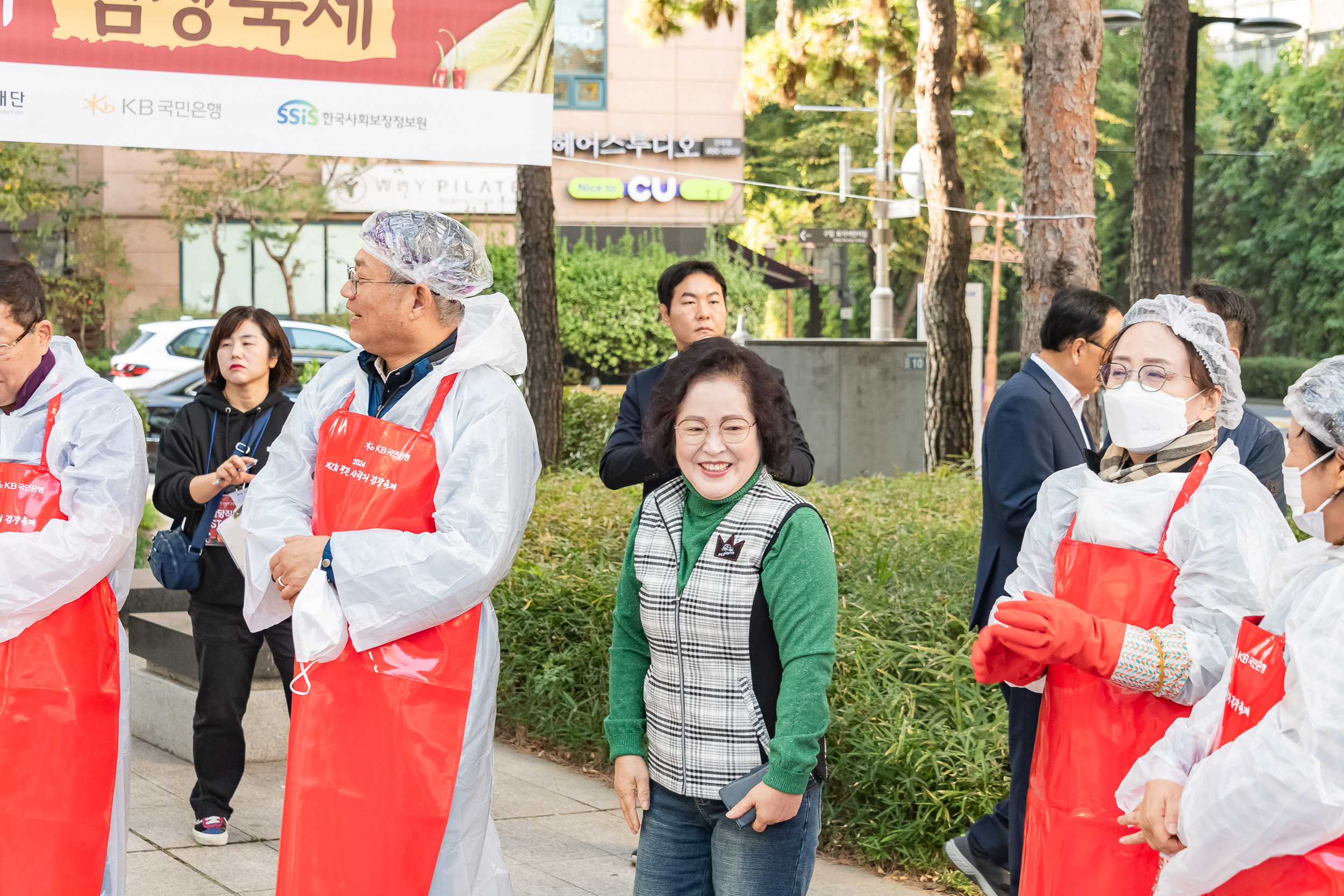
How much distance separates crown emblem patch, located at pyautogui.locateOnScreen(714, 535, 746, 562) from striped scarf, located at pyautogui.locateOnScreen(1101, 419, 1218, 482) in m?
0.86

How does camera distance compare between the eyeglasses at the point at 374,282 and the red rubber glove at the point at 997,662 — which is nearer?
the red rubber glove at the point at 997,662

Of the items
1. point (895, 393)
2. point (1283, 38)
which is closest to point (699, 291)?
point (895, 393)

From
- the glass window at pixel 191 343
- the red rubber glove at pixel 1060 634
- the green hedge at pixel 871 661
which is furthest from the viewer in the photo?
the glass window at pixel 191 343

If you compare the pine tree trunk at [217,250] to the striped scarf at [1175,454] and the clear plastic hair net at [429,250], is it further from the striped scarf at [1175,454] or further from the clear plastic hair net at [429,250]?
the striped scarf at [1175,454]

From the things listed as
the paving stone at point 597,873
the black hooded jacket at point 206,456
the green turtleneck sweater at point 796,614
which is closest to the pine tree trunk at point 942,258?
the paving stone at point 597,873

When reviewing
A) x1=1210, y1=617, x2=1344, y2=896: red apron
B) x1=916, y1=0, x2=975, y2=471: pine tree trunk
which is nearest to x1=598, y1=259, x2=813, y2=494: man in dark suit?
x1=1210, y1=617, x2=1344, y2=896: red apron

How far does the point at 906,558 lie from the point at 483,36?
327cm

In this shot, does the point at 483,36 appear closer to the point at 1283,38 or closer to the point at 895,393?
the point at 895,393

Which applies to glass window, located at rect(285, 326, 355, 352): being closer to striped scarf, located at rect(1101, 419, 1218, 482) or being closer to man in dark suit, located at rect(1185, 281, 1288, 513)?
man in dark suit, located at rect(1185, 281, 1288, 513)

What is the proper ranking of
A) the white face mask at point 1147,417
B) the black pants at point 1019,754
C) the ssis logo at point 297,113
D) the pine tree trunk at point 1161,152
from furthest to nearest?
the pine tree trunk at point 1161,152 < the ssis logo at point 297,113 < the black pants at point 1019,754 < the white face mask at point 1147,417

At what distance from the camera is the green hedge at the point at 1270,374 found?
42.2 meters

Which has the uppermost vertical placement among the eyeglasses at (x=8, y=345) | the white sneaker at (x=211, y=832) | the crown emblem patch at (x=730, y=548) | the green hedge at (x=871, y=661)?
the eyeglasses at (x=8, y=345)

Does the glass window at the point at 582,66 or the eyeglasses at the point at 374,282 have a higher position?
the glass window at the point at 582,66

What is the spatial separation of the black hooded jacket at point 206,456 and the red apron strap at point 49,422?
51.8 inches
